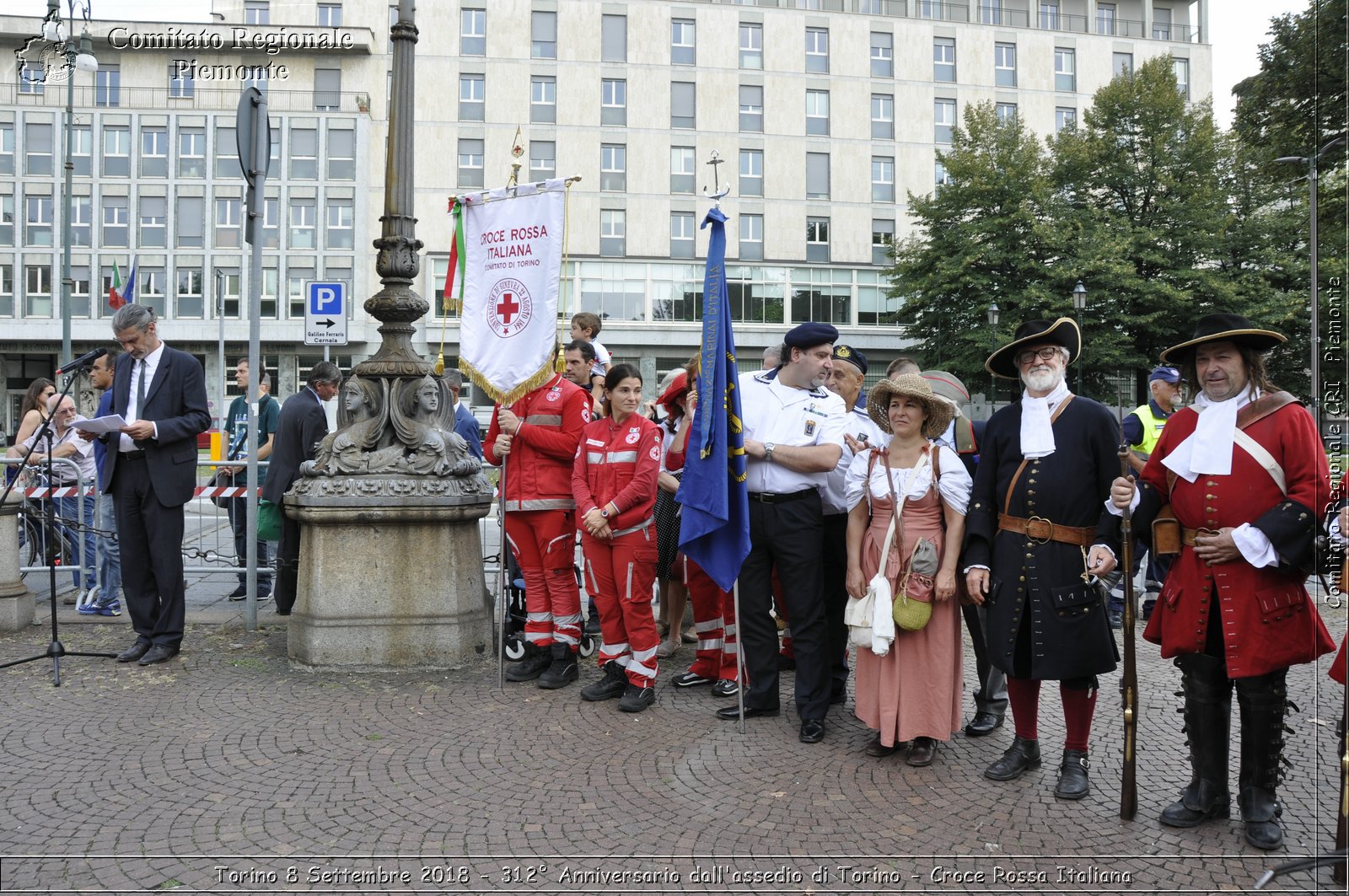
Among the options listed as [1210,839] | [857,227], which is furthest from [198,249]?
[1210,839]

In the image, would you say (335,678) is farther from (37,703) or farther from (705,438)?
(705,438)

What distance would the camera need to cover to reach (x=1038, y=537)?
14.9ft

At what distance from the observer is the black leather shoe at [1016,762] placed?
4.68 m

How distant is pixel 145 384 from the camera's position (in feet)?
22.3

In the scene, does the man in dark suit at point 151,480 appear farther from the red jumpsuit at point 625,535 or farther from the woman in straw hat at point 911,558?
the woman in straw hat at point 911,558

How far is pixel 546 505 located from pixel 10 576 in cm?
443

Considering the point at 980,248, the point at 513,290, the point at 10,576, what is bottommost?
the point at 10,576

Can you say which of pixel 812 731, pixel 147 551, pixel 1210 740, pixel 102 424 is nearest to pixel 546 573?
pixel 812 731

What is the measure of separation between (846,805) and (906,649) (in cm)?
93

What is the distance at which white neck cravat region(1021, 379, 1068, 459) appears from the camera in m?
4.54

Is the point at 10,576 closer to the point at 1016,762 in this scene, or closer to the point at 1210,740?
the point at 1016,762

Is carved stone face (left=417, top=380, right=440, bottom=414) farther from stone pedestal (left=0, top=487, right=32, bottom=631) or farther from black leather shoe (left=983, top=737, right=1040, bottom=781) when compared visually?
black leather shoe (left=983, top=737, right=1040, bottom=781)

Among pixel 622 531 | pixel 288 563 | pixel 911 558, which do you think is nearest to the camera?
pixel 911 558

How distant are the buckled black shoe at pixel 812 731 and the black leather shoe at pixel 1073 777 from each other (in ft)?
3.80
